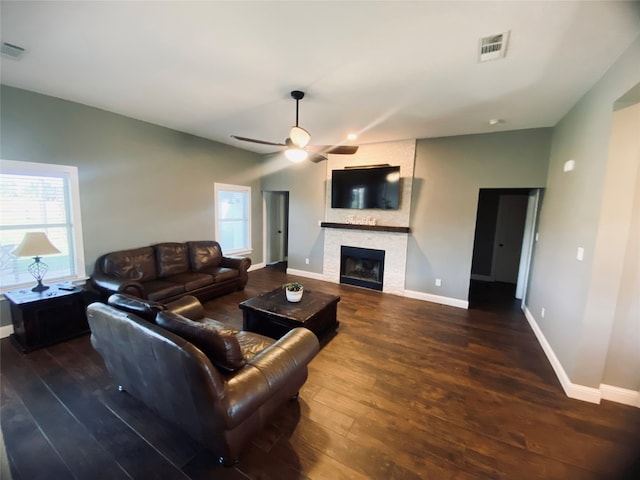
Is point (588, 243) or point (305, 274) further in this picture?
point (305, 274)

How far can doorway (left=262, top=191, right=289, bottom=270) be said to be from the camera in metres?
6.97

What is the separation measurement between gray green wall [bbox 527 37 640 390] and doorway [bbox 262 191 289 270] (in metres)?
5.43

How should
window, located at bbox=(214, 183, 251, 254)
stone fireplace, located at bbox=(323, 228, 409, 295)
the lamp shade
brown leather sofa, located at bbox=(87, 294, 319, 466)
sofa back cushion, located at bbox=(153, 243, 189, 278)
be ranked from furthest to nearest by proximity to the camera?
1. window, located at bbox=(214, 183, 251, 254)
2. stone fireplace, located at bbox=(323, 228, 409, 295)
3. sofa back cushion, located at bbox=(153, 243, 189, 278)
4. the lamp shade
5. brown leather sofa, located at bbox=(87, 294, 319, 466)

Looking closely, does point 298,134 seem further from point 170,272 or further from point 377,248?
point 170,272

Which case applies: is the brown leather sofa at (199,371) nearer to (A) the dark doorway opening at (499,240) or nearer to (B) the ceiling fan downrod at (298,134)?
(B) the ceiling fan downrod at (298,134)

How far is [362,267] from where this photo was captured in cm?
562

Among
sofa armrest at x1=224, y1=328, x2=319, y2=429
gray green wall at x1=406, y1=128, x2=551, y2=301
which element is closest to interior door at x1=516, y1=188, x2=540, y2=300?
gray green wall at x1=406, y1=128, x2=551, y2=301

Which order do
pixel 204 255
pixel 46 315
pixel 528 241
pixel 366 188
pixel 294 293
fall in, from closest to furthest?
1. pixel 46 315
2. pixel 294 293
3. pixel 528 241
4. pixel 204 255
5. pixel 366 188

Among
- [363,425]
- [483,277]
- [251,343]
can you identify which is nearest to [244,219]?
[251,343]

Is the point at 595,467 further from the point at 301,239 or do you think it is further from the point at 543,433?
the point at 301,239

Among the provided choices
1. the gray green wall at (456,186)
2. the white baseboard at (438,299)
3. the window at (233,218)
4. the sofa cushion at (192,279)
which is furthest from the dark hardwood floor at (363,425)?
the window at (233,218)

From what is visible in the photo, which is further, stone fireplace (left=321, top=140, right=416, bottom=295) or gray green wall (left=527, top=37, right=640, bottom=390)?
stone fireplace (left=321, top=140, right=416, bottom=295)

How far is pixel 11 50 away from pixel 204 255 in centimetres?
329

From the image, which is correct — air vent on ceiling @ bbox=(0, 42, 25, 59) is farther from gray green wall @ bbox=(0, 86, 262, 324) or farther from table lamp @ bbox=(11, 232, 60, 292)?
table lamp @ bbox=(11, 232, 60, 292)
